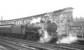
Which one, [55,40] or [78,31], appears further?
[78,31]

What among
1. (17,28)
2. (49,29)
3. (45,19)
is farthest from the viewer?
(17,28)

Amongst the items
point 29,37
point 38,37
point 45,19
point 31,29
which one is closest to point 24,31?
point 29,37

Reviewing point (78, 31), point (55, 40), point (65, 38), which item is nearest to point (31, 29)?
point (55, 40)

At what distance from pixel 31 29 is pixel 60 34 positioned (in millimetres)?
4531

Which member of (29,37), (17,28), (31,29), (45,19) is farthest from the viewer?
(17,28)

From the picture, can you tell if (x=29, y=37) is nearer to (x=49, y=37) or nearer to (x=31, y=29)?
(x=31, y=29)

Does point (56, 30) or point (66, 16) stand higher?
point (66, 16)

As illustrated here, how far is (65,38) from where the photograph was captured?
646 inches

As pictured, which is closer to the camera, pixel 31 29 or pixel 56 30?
pixel 56 30

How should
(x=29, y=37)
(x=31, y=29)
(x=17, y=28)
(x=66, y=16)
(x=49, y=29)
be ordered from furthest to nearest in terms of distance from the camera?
(x=17, y=28)
(x=66, y=16)
(x=29, y=37)
(x=31, y=29)
(x=49, y=29)

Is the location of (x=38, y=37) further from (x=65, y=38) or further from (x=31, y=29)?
(x=65, y=38)

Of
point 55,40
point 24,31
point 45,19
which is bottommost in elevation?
point 55,40

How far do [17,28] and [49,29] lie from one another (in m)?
9.02

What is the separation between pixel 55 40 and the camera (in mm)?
15734
